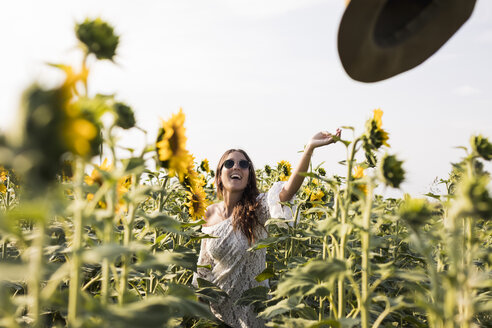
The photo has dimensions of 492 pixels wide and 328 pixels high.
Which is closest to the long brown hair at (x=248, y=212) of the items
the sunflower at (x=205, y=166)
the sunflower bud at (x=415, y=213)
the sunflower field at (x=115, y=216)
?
the sunflower field at (x=115, y=216)

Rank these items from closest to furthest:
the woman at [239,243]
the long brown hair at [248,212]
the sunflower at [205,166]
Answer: the woman at [239,243] → the long brown hair at [248,212] → the sunflower at [205,166]

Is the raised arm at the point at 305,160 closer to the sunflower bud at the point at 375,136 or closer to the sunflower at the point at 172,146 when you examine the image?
the sunflower bud at the point at 375,136

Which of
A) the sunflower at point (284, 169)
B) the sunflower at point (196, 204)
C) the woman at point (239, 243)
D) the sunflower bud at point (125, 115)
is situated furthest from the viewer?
the sunflower at point (284, 169)

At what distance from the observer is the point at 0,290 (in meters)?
0.87

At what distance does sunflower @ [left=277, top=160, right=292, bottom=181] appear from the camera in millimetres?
5992

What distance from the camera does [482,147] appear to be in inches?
60.3

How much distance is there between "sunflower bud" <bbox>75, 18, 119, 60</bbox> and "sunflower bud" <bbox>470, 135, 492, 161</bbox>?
127cm

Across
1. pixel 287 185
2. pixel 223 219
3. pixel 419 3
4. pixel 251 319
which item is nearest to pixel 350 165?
pixel 419 3

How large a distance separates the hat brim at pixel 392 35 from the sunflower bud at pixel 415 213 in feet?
1.26

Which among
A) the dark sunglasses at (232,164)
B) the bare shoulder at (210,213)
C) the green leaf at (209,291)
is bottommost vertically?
the green leaf at (209,291)

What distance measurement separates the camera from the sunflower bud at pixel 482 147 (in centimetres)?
151

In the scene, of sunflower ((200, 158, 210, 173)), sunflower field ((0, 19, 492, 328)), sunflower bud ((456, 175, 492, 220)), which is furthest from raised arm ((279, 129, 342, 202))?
sunflower ((200, 158, 210, 173))

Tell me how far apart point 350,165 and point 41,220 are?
1183mm

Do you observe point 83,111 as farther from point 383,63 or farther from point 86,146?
point 383,63
